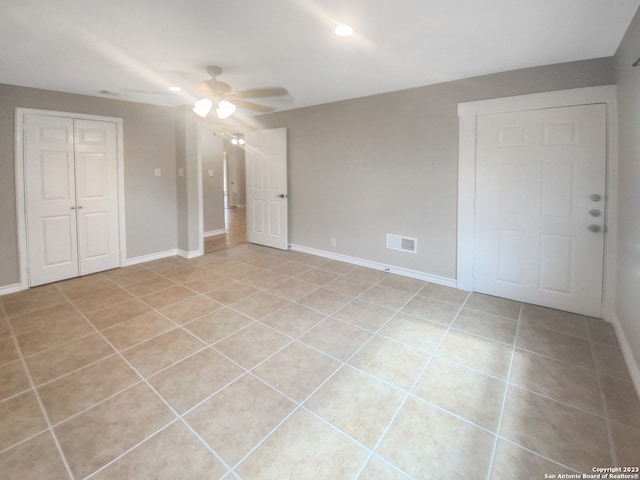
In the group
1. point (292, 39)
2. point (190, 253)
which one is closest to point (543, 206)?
point (292, 39)

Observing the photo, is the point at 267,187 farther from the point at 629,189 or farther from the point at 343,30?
the point at 629,189

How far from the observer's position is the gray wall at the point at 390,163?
323 centimetres

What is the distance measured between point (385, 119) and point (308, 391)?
10.9 ft

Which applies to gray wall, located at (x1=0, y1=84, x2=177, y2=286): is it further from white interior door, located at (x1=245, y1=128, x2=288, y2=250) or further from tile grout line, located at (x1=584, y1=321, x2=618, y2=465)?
tile grout line, located at (x1=584, y1=321, x2=618, y2=465)

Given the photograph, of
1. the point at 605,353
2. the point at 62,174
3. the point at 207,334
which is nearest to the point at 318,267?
the point at 207,334

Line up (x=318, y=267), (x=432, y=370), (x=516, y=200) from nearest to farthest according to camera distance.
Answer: (x=432, y=370) → (x=516, y=200) → (x=318, y=267)

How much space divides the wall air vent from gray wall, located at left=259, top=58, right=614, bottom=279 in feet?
0.20

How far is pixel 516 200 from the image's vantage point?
313 centimetres

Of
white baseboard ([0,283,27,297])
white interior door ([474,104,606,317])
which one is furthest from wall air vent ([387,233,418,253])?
white baseboard ([0,283,27,297])

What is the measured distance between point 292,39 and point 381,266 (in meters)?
2.89

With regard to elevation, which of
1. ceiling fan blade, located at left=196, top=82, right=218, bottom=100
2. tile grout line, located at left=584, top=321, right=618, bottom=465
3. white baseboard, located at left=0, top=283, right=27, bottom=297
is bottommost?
tile grout line, located at left=584, top=321, right=618, bottom=465

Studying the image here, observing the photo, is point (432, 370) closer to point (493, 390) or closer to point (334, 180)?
point (493, 390)

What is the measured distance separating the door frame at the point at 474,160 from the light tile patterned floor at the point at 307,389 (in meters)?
0.37

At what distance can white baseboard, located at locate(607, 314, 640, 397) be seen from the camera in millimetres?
1929
